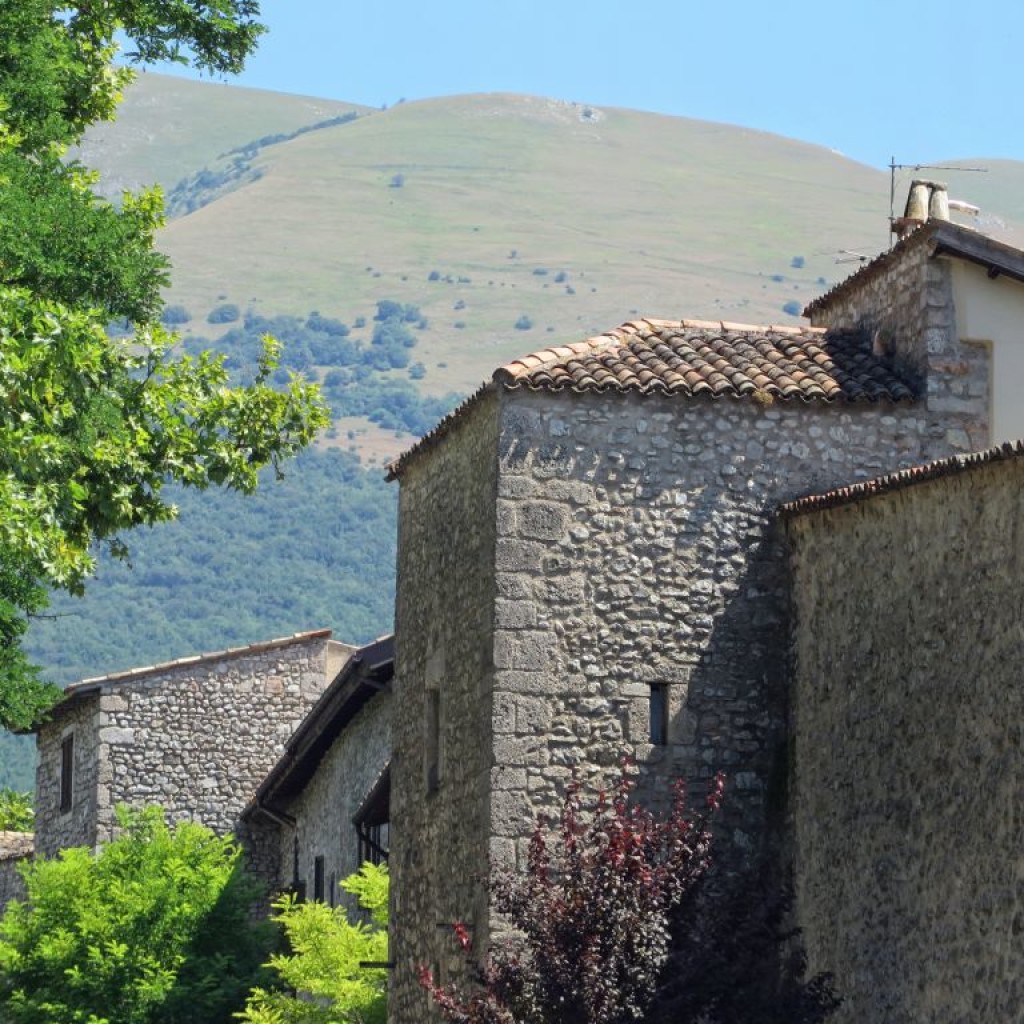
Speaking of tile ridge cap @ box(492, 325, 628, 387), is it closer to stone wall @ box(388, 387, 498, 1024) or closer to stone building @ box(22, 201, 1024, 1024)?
stone building @ box(22, 201, 1024, 1024)

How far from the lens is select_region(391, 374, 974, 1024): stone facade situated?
763 inches

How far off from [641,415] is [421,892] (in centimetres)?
479

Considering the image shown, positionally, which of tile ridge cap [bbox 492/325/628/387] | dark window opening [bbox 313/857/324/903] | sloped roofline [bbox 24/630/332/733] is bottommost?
dark window opening [bbox 313/857/324/903]

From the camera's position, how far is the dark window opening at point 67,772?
37.8 metres

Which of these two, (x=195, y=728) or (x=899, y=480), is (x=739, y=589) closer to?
(x=899, y=480)

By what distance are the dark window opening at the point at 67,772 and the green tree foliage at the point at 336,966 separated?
12627 millimetres

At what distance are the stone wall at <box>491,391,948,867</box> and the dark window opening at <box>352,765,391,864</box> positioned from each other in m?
6.64

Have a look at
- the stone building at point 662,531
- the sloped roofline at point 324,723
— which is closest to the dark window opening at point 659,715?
the stone building at point 662,531

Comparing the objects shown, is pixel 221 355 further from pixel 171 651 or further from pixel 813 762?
pixel 171 651

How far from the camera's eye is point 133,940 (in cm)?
2984

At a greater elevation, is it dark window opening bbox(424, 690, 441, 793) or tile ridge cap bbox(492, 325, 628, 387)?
tile ridge cap bbox(492, 325, 628, 387)

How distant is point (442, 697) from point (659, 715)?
2.52m

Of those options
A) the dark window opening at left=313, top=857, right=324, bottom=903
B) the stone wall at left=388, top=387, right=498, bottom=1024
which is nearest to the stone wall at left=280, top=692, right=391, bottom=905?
the dark window opening at left=313, top=857, right=324, bottom=903

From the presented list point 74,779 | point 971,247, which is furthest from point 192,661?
point 971,247
